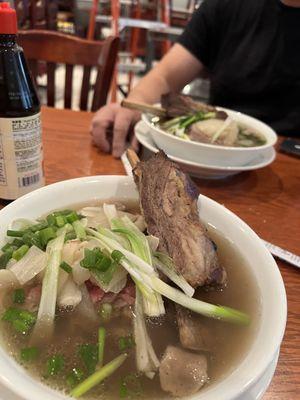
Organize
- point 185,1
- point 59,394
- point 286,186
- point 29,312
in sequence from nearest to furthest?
point 59,394 < point 29,312 < point 286,186 < point 185,1

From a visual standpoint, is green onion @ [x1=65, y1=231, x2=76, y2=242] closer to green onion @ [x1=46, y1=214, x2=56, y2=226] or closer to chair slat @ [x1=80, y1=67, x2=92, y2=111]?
green onion @ [x1=46, y1=214, x2=56, y2=226]

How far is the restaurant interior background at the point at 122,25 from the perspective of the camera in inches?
161

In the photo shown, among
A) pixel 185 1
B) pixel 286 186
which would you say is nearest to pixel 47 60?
pixel 286 186

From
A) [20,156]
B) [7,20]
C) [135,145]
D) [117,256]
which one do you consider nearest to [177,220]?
[117,256]

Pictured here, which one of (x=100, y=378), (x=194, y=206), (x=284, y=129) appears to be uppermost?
(x=194, y=206)

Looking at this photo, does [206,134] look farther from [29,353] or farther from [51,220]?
[29,353]

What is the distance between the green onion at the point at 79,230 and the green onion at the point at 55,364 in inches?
8.4

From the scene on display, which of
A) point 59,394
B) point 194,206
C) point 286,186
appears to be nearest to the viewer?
point 59,394

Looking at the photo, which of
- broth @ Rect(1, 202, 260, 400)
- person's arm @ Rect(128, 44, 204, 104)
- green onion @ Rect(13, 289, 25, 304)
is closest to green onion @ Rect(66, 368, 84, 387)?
broth @ Rect(1, 202, 260, 400)

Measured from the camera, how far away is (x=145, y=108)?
52.5 inches

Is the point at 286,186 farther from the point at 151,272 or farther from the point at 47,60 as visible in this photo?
the point at 47,60

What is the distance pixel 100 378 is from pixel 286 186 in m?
0.95

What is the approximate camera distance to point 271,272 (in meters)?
0.70

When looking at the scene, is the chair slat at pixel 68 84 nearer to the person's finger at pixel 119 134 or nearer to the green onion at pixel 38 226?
the person's finger at pixel 119 134
